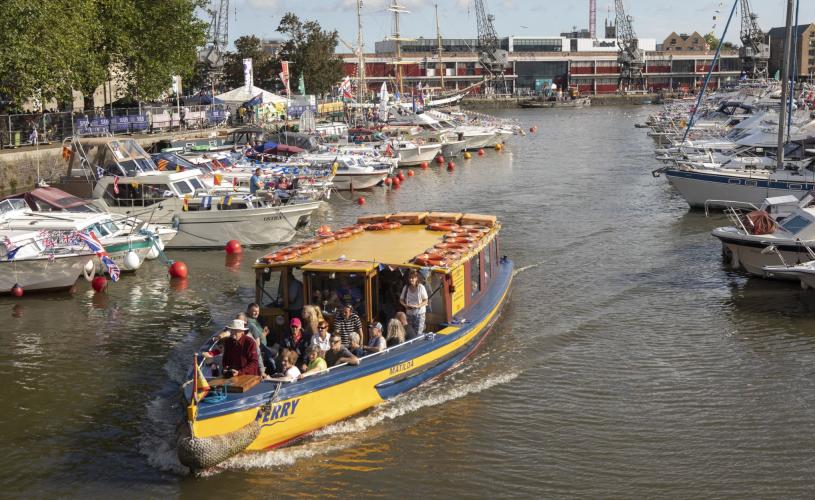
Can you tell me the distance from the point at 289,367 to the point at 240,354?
0.86m

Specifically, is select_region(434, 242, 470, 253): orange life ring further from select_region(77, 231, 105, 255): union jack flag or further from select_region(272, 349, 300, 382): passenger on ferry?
select_region(77, 231, 105, 255): union jack flag

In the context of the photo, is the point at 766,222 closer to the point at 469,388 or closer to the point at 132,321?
the point at 469,388

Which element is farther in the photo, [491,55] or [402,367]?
[491,55]

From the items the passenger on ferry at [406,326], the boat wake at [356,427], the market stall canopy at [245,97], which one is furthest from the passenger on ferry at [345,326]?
the market stall canopy at [245,97]

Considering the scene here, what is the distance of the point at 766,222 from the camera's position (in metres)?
28.1

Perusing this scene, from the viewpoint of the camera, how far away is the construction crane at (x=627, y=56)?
7466 inches

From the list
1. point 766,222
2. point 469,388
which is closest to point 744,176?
point 766,222

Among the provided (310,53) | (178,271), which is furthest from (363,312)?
(310,53)

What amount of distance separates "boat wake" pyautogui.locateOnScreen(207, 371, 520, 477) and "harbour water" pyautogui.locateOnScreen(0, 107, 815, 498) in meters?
0.04

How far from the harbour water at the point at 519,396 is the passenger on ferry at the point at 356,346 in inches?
44.9

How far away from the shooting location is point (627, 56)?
190 m

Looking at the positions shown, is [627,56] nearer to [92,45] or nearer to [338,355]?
[92,45]

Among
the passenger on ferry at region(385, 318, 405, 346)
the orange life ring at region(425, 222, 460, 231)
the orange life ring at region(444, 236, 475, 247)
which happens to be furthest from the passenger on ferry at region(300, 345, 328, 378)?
the orange life ring at region(425, 222, 460, 231)

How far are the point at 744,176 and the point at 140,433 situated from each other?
93.7 ft
